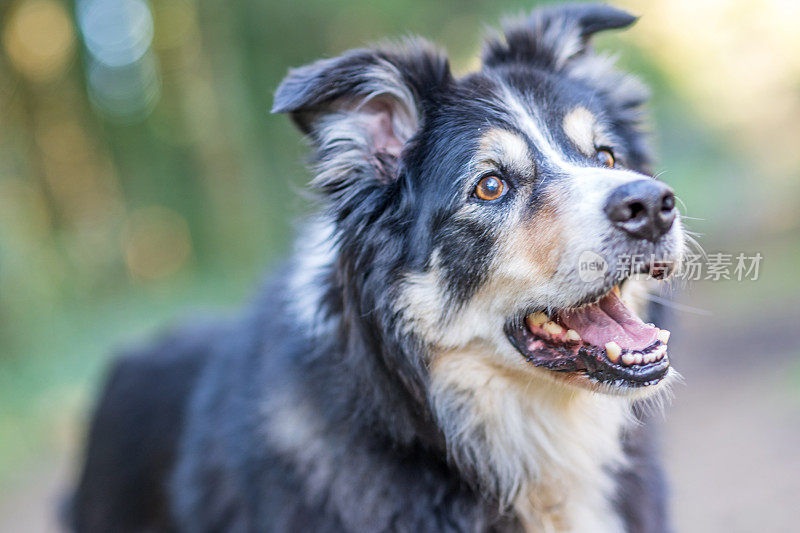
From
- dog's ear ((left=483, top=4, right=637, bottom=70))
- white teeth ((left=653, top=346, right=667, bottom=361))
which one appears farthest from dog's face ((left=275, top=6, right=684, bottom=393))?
dog's ear ((left=483, top=4, right=637, bottom=70))

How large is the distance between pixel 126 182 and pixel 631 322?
57.2 ft

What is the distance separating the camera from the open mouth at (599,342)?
2.54 metres

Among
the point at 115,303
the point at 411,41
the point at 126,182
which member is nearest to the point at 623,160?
the point at 411,41

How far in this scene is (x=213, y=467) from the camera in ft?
10.5

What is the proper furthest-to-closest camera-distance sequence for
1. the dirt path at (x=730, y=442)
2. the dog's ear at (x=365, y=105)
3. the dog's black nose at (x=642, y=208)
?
the dirt path at (x=730, y=442)
the dog's ear at (x=365, y=105)
the dog's black nose at (x=642, y=208)

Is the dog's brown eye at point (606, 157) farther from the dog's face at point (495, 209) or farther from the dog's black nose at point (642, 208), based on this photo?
the dog's black nose at point (642, 208)

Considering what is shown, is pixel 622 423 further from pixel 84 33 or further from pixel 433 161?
pixel 84 33

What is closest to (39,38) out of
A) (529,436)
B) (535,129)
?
(535,129)

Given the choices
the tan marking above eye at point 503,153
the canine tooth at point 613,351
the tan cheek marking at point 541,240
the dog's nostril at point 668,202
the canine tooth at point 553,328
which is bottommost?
the canine tooth at point 613,351

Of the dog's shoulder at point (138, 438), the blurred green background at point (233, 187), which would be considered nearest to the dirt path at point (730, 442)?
the blurred green background at point (233, 187)

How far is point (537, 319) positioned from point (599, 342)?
262 millimetres

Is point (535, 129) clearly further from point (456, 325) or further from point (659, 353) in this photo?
point (659, 353)

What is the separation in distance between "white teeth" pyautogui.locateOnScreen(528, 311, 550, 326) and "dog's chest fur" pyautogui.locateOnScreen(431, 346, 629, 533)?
0.25 metres

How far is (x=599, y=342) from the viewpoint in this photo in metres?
2.63
